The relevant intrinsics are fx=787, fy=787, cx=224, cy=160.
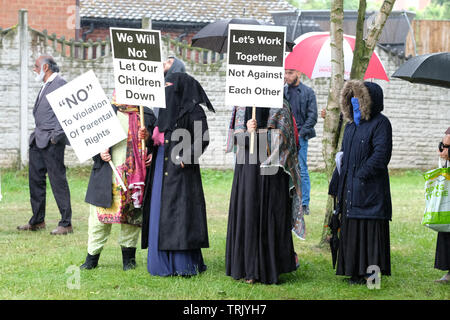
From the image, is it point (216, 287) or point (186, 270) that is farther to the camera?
point (186, 270)

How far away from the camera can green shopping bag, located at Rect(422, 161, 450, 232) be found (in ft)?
24.9

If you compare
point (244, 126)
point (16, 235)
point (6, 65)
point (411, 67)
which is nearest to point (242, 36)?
point (244, 126)

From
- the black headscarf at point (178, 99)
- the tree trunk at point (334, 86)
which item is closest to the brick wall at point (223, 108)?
the tree trunk at point (334, 86)

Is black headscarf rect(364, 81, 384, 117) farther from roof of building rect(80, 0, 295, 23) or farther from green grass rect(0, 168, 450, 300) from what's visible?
roof of building rect(80, 0, 295, 23)

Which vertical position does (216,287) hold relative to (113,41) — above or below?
below

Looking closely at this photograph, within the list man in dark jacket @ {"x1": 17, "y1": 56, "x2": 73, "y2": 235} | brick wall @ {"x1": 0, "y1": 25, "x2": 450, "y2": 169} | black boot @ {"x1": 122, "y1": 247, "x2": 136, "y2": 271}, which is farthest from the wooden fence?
black boot @ {"x1": 122, "y1": 247, "x2": 136, "y2": 271}

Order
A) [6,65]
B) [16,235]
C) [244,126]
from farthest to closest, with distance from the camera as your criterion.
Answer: [6,65] < [16,235] < [244,126]

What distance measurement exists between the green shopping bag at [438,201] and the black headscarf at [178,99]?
238 centimetres

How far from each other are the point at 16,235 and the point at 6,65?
269 inches

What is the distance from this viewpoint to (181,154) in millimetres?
7801

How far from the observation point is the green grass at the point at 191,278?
7152 millimetres

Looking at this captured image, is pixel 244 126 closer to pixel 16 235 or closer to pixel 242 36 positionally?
pixel 242 36

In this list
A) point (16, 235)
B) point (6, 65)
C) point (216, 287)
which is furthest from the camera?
point (6, 65)

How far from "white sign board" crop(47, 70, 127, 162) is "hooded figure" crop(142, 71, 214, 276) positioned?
48 centimetres
